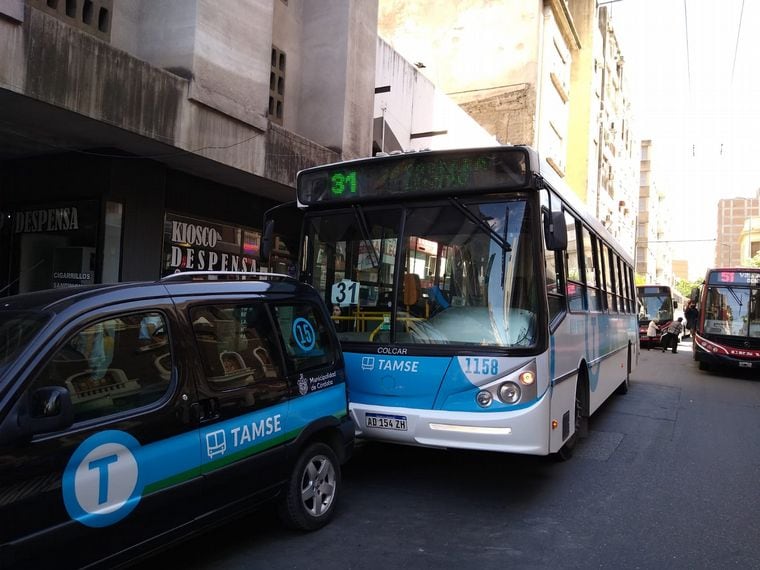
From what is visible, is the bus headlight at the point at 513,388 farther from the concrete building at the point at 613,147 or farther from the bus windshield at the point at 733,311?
the concrete building at the point at 613,147

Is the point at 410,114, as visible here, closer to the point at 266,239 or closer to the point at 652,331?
the point at 652,331

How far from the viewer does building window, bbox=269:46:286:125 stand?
1218 cm

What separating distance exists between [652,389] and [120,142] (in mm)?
10636

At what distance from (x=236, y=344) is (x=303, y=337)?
0.71m

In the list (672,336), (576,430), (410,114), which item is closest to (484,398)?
(576,430)

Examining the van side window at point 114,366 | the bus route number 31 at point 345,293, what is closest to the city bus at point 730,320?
the bus route number 31 at point 345,293

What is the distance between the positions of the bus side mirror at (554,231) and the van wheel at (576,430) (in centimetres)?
196

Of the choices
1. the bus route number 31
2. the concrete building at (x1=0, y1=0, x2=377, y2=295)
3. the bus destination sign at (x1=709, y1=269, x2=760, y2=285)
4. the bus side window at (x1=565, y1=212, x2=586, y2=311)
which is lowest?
the bus route number 31

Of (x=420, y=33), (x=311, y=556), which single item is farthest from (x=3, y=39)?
(x=420, y=33)

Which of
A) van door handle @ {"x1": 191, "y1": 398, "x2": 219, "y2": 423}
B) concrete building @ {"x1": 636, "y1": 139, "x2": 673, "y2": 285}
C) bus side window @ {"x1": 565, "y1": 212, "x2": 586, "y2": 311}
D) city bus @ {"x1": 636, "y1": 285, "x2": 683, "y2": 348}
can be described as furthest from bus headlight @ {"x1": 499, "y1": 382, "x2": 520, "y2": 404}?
concrete building @ {"x1": 636, "y1": 139, "x2": 673, "y2": 285}

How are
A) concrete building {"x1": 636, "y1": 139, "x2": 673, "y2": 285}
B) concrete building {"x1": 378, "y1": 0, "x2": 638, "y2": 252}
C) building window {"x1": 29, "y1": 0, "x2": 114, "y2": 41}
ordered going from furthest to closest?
concrete building {"x1": 636, "y1": 139, "x2": 673, "y2": 285}, concrete building {"x1": 378, "y1": 0, "x2": 638, "y2": 252}, building window {"x1": 29, "y1": 0, "x2": 114, "y2": 41}

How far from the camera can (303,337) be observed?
4348mm

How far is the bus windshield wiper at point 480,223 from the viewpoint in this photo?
4.79 m

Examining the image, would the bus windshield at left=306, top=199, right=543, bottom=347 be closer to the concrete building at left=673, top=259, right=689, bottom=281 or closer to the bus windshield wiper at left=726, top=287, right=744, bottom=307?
the bus windshield wiper at left=726, top=287, right=744, bottom=307
